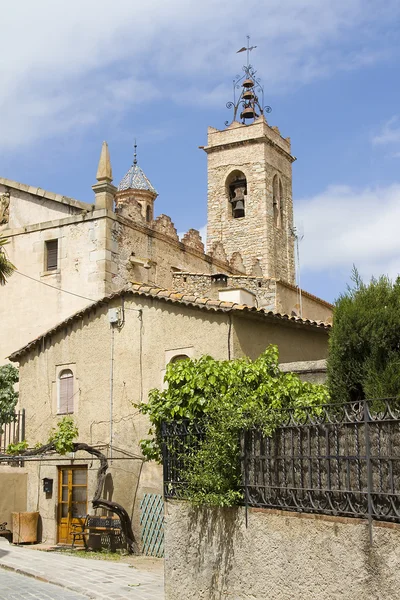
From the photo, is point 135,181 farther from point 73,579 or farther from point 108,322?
point 73,579

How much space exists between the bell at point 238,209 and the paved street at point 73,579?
91.7 ft

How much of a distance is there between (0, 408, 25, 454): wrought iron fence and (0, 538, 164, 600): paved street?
4149mm

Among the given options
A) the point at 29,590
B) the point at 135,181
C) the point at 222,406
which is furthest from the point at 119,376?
the point at 135,181

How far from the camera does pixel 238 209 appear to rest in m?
42.4

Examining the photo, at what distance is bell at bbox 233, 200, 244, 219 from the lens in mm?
42219

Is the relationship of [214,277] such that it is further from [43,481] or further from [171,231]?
[43,481]

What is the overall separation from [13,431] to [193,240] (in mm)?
10758

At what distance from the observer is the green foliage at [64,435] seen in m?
17.5

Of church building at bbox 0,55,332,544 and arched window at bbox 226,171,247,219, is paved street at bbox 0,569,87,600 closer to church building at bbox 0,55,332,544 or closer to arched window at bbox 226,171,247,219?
church building at bbox 0,55,332,544

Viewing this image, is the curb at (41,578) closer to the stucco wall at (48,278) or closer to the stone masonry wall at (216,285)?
the stucco wall at (48,278)

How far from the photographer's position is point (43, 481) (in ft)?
63.5

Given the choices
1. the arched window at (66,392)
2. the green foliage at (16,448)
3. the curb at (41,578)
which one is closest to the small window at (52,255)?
the arched window at (66,392)

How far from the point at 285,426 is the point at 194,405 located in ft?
9.01

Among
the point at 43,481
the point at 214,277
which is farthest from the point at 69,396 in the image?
the point at 214,277
